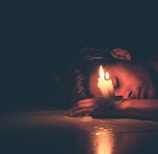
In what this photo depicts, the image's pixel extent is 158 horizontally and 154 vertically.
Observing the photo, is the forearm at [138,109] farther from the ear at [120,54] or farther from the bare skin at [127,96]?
the ear at [120,54]

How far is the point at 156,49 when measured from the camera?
5801 mm

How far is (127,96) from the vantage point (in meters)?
4.15

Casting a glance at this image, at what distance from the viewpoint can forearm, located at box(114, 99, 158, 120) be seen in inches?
147

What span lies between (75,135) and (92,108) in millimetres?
1097

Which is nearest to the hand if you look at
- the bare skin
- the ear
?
the bare skin

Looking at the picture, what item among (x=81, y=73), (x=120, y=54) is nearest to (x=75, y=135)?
(x=81, y=73)

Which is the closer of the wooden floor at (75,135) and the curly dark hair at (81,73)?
the wooden floor at (75,135)

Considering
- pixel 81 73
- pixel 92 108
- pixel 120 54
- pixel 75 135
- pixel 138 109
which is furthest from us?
pixel 120 54

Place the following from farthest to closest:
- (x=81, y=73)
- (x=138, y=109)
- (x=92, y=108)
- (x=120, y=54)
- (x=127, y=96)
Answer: (x=120, y=54) → (x=81, y=73) → (x=127, y=96) → (x=92, y=108) → (x=138, y=109)

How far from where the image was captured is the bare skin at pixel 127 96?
3.83m

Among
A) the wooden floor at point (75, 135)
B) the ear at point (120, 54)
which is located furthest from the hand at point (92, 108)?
the ear at point (120, 54)

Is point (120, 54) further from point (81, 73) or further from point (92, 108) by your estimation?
point (92, 108)

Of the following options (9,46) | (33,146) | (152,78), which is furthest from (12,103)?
(33,146)

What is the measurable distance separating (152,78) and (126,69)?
0.28m
